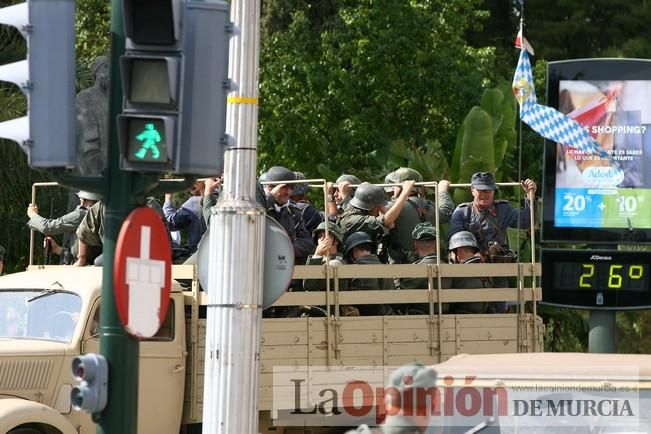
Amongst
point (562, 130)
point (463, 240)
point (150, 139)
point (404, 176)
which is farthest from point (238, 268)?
point (562, 130)

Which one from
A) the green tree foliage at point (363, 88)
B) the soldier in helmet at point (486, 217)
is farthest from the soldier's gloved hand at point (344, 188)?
the green tree foliage at point (363, 88)

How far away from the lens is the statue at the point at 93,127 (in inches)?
308

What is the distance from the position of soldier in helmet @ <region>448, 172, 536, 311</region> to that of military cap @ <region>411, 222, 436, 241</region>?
470 millimetres

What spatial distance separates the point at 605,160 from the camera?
48.2ft

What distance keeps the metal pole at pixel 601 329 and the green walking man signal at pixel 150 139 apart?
8002 millimetres

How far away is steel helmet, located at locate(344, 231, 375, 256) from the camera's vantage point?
13367 millimetres

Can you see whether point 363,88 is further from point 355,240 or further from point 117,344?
point 117,344

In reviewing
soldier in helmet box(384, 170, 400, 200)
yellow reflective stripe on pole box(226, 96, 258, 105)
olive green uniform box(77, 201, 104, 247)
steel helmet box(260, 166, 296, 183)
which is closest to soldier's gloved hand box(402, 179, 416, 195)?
soldier in helmet box(384, 170, 400, 200)

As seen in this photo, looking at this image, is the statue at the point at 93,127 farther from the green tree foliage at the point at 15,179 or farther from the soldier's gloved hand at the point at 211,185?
A: the green tree foliage at the point at 15,179

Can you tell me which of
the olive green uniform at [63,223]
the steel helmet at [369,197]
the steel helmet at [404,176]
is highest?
the steel helmet at [404,176]

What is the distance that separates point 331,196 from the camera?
15141 mm

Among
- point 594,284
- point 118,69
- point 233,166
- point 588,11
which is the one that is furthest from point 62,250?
point 588,11

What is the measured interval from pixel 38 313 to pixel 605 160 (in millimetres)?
5808

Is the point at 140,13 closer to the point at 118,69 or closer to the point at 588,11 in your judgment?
the point at 118,69
